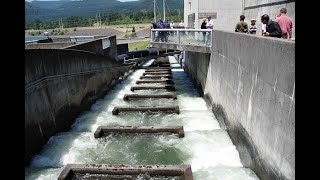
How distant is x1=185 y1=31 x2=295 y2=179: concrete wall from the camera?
671cm

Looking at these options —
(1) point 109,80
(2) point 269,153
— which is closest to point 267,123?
(2) point 269,153

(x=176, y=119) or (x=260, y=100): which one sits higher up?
(x=260, y=100)

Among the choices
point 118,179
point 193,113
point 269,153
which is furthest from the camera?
point 193,113

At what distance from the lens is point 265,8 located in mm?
17516

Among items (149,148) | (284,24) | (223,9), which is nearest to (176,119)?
(149,148)

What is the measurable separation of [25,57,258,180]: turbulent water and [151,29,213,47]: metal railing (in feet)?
12.8

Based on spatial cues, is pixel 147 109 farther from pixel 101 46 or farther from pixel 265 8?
pixel 101 46

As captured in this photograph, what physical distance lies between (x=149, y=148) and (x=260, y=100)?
445 centimetres

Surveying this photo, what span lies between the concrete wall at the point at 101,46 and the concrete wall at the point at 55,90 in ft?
2.56
